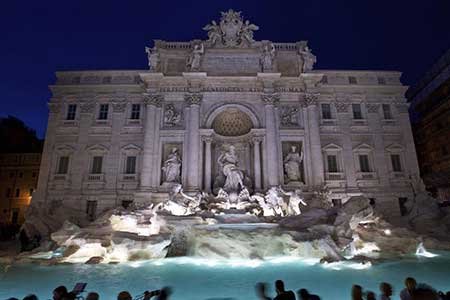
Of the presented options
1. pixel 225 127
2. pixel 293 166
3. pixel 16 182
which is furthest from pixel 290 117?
pixel 16 182

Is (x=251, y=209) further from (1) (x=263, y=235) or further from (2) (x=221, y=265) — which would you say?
(2) (x=221, y=265)

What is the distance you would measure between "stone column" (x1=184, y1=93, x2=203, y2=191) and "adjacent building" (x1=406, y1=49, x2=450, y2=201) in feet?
72.8

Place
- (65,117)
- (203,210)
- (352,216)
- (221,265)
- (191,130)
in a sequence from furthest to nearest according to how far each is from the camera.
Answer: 1. (65,117)
2. (191,130)
3. (203,210)
4. (352,216)
5. (221,265)

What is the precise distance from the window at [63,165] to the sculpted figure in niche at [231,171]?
40.0 feet

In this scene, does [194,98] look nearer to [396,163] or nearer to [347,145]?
[347,145]

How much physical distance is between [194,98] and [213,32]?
6402 mm

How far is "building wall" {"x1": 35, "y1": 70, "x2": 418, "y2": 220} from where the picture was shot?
815 inches

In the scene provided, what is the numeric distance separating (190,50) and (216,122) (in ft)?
21.4

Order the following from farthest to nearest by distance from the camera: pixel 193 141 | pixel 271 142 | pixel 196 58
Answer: pixel 196 58, pixel 271 142, pixel 193 141

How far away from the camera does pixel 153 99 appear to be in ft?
71.7

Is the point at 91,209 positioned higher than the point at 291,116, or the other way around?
the point at 291,116

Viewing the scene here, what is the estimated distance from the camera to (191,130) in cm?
2109

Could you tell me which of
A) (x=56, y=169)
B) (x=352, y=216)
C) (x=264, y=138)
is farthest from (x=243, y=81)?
(x=56, y=169)

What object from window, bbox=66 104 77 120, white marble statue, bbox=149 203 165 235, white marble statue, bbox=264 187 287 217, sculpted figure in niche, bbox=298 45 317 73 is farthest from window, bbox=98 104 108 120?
sculpted figure in niche, bbox=298 45 317 73
